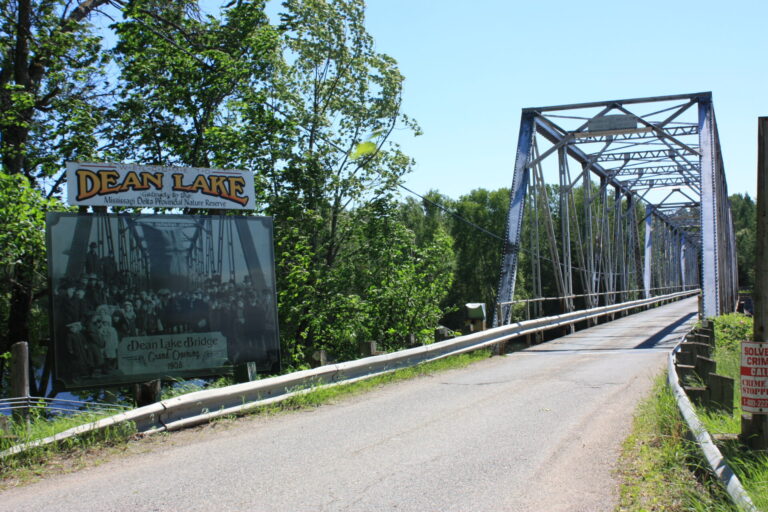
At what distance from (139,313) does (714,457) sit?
265 inches

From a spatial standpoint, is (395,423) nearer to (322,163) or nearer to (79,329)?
(79,329)

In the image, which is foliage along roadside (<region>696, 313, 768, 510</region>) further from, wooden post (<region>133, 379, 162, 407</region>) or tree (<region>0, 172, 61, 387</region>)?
tree (<region>0, 172, 61, 387</region>)

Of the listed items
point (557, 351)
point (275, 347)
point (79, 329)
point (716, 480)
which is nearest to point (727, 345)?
point (557, 351)

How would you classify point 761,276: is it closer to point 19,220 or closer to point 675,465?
point 675,465

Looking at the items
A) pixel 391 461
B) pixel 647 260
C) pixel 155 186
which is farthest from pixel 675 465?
pixel 647 260

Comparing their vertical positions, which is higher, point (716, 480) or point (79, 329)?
point (79, 329)

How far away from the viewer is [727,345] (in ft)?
43.4

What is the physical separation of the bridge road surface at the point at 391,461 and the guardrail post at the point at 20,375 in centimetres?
127

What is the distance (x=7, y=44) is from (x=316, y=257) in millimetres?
8921

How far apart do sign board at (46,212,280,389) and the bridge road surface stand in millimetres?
1976

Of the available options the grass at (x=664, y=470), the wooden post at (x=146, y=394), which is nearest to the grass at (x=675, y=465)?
the grass at (x=664, y=470)

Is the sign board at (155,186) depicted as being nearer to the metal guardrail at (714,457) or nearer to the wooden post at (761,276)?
the metal guardrail at (714,457)

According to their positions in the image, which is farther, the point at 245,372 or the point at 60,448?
the point at 245,372

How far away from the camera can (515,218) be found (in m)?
18.7
